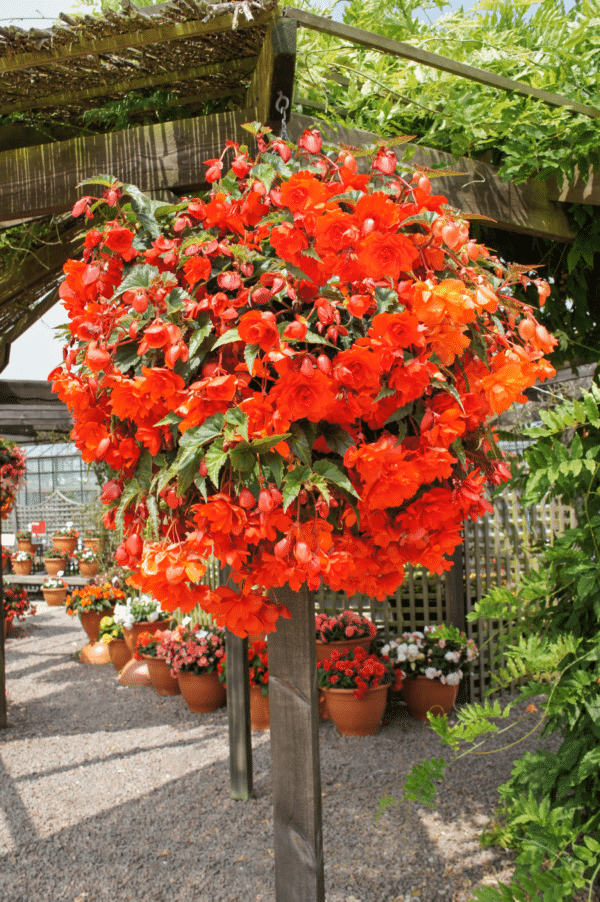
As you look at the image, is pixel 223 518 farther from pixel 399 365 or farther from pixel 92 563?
pixel 92 563

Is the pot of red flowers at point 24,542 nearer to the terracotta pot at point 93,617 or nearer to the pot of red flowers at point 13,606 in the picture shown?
the pot of red flowers at point 13,606

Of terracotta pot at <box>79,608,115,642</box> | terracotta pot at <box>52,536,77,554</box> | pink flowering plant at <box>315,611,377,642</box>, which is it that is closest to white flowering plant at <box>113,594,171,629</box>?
terracotta pot at <box>79,608,115,642</box>

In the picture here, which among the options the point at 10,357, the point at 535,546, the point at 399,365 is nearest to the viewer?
the point at 399,365

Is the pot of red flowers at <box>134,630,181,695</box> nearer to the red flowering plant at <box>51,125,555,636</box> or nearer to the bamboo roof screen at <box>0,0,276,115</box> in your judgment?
the bamboo roof screen at <box>0,0,276,115</box>

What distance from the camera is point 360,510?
0.85m

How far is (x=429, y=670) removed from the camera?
3.60m

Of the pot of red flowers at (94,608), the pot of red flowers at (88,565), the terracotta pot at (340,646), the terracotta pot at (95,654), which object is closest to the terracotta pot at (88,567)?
the pot of red flowers at (88,565)

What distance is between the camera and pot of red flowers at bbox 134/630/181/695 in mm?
4250

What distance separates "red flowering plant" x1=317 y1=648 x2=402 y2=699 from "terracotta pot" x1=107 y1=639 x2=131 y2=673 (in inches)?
85.3

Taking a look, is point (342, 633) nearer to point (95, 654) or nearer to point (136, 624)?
point (136, 624)

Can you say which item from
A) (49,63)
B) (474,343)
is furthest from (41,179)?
(474,343)

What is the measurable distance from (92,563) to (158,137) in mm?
7467

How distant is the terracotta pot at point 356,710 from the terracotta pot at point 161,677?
133 cm

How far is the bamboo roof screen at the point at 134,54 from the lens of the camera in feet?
3.95
